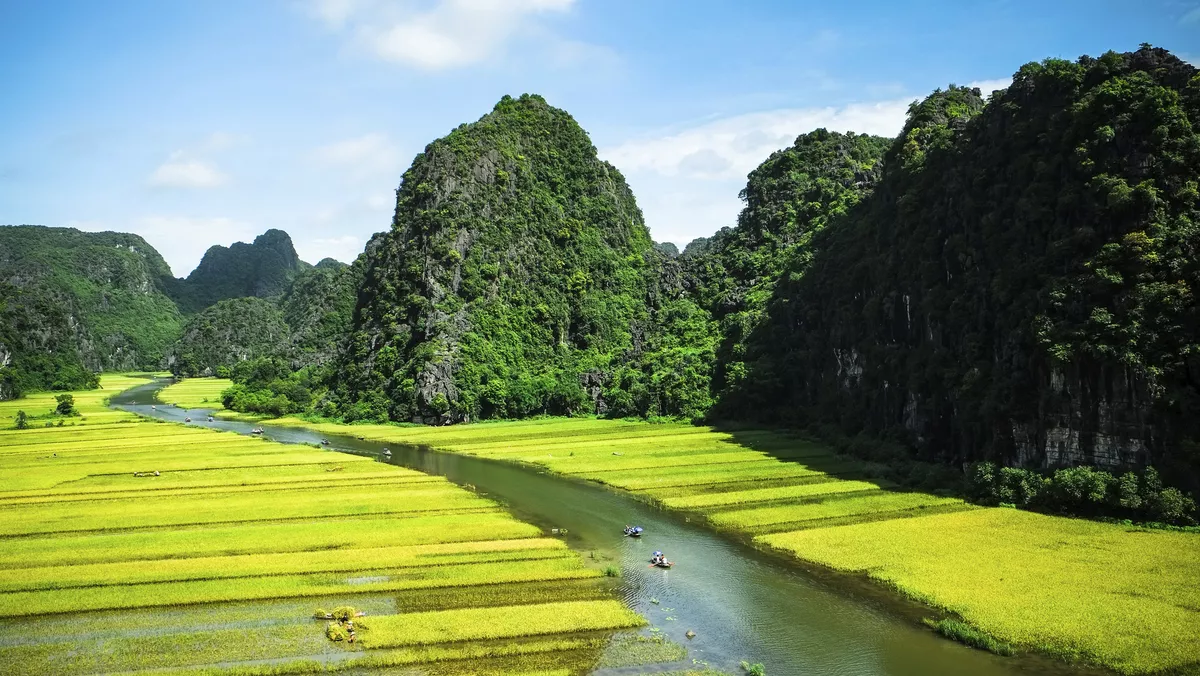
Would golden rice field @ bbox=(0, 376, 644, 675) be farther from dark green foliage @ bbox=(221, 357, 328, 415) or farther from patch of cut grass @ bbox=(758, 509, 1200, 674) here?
dark green foliage @ bbox=(221, 357, 328, 415)

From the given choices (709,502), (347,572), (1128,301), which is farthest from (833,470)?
(347,572)

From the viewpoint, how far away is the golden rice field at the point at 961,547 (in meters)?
25.5

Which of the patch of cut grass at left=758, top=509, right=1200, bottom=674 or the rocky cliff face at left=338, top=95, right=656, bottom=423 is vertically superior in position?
the rocky cliff face at left=338, top=95, right=656, bottom=423

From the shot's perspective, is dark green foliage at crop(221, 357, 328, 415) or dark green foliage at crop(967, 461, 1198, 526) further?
dark green foliage at crop(221, 357, 328, 415)

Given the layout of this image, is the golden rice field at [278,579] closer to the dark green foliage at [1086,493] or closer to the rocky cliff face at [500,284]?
the dark green foliage at [1086,493]

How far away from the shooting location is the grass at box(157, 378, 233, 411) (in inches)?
4993

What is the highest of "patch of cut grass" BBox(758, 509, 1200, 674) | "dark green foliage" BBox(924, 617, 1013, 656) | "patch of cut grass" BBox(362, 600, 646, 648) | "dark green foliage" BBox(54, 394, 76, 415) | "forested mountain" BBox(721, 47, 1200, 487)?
"forested mountain" BBox(721, 47, 1200, 487)

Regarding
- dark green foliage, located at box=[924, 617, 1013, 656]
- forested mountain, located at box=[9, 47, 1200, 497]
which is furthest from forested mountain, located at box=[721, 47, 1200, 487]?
dark green foliage, located at box=[924, 617, 1013, 656]

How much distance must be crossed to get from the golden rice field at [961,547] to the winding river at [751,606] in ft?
5.86

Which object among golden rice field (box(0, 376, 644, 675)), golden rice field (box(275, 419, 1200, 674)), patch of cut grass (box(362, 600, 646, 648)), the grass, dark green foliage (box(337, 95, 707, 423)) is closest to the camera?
golden rice field (box(0, 376, 644, 675))

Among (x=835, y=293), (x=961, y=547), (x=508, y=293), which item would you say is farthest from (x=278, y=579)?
(x=508, y=293)

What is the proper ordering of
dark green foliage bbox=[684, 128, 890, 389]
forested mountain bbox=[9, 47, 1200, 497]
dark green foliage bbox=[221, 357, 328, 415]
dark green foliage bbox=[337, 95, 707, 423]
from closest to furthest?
forested mountain bbox=[9, 47, 1200, 497]
dark green foliage bbox=[337, 95, 707, 423]
dark green foliage bbox=[684, 128, 890, 389]
dark green foliage bbox=[221, 357, 328, 415]

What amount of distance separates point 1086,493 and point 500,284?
86.7m

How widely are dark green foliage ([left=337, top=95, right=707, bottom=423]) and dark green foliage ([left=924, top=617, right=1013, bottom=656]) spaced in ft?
220
